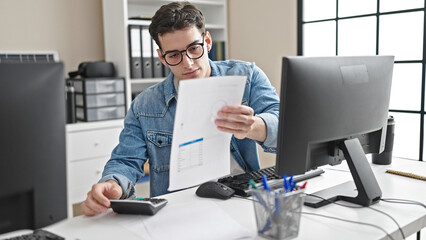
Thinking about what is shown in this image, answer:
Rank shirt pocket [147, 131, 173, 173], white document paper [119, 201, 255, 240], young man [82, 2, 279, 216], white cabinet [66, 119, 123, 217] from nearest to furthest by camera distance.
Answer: white document paper [119, 201, 255, 240], young man [82, 2, 279, 216], shirt pocket [147, 131, 173, 173], white cabinet [66, 119, 123, 217]

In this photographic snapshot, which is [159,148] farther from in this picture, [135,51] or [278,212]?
[135,51]

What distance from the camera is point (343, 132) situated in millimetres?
1241

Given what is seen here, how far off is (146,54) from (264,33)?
36.2 inches

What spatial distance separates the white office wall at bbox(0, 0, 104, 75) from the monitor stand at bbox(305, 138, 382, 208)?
2.39m

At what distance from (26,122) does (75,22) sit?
8.60 feet

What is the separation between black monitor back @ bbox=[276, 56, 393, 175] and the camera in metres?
1.12

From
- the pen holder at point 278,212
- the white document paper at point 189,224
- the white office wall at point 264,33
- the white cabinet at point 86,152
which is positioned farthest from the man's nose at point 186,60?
the white office wall at point 264,33

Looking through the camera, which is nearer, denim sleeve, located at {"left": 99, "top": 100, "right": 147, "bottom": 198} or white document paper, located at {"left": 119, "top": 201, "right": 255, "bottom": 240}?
white document paper, located at {"left": 119, "top": 201, "right": 255, "bottom": 240}

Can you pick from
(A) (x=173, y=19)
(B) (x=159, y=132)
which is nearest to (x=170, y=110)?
(B) (x=159, y=132)

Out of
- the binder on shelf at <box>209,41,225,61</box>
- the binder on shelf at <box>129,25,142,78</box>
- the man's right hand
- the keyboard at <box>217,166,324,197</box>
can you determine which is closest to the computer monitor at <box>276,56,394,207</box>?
the keyboard at <box>217,166,324,197</box>

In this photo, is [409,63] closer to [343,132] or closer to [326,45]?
[326,45]

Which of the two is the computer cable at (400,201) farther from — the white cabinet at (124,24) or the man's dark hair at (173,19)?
the white cabinet at (124,24)

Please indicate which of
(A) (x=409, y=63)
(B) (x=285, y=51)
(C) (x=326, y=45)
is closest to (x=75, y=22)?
(B) (x=285, y=51)

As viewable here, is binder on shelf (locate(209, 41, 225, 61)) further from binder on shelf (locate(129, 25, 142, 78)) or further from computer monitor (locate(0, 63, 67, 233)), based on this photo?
computer monitor (locate(0, 63, 67, 233))
